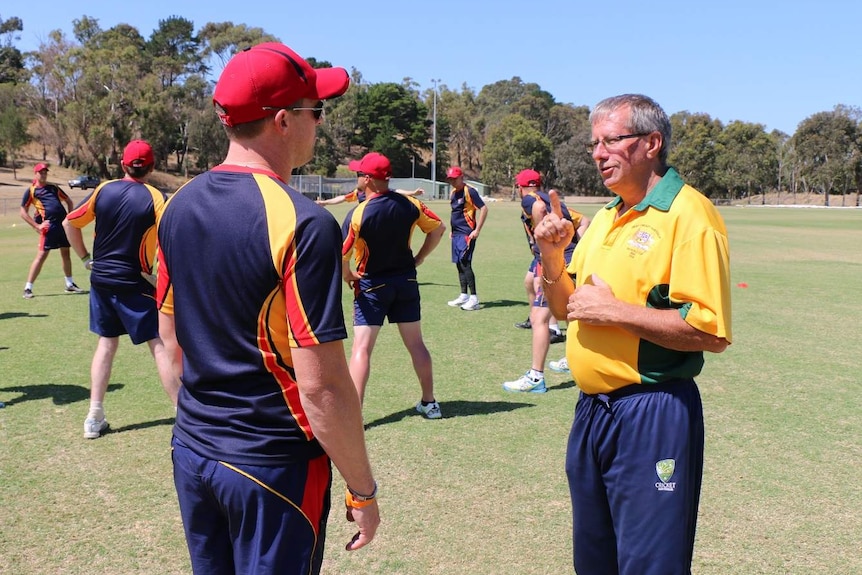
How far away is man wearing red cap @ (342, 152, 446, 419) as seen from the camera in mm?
6090

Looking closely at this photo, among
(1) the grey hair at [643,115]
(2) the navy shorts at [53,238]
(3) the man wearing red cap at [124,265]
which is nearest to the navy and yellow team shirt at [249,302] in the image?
(1) the grey hair at [643,115]

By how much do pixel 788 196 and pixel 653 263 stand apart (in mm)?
108148

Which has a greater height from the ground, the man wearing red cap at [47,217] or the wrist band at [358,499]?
the man wearing red cap at [47,217]

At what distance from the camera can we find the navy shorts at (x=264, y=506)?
2.12m

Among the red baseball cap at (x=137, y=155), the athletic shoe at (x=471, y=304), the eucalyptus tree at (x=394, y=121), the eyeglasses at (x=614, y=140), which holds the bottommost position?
the athletic shoe at (x=471, y=304)

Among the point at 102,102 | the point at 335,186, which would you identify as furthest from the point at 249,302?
the point at 102,102

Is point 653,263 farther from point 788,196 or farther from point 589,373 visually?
point 788,196

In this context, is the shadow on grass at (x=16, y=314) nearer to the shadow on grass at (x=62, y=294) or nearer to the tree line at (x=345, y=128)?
the shadow on grass at (x=62, y=294)

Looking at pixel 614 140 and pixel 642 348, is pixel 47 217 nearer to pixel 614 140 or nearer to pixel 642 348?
pixel 614 140

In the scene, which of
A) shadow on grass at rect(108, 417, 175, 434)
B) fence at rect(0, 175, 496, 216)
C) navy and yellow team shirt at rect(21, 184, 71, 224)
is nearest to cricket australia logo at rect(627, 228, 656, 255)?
shadow on grass at rect(108, 417, 175, 434)

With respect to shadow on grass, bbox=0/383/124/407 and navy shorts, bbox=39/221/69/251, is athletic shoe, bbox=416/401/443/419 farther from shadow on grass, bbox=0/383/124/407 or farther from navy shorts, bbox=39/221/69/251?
navy shorts, bbox=39/221/69/251

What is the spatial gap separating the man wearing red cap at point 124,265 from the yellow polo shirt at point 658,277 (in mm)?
3840

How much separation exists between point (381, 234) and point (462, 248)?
264 inches

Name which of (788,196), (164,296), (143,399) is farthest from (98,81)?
(788,196)
